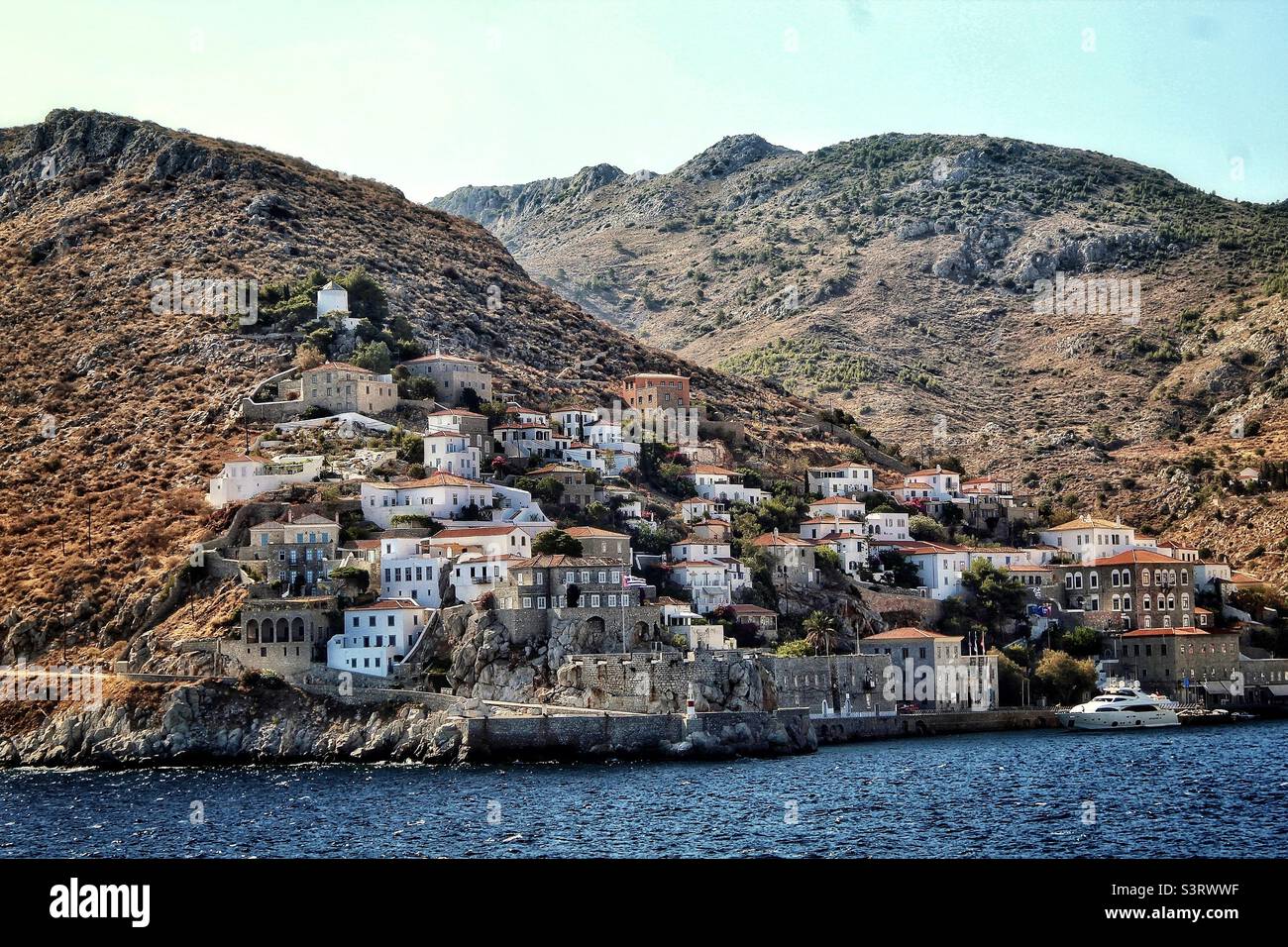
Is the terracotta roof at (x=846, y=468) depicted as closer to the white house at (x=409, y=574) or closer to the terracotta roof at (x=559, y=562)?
the terracotta roof at (x=559, y=562)

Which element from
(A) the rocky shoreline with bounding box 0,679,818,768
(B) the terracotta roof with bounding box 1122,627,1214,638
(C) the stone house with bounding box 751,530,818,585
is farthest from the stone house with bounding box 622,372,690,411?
(A) the rocky shoreline with bounding box 0,679,818,768

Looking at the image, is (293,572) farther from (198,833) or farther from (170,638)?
(198,833)

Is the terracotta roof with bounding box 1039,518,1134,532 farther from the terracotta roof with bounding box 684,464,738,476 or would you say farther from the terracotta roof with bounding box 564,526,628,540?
the terracotta roof with bounding box 564,526,628,540

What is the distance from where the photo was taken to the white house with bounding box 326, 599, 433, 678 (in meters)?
72.9

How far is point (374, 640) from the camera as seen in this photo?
73.4 meters

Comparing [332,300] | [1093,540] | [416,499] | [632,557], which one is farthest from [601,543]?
[332,300]

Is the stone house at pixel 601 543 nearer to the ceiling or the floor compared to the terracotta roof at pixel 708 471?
nearer to the floor

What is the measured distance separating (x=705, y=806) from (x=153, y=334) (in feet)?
259

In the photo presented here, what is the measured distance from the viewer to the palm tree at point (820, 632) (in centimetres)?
8056

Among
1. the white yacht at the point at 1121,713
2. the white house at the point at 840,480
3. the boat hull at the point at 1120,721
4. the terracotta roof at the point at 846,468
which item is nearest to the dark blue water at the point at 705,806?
the boat hull at the point at 1120,721

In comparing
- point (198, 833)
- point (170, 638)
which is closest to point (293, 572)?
point (170, 638)

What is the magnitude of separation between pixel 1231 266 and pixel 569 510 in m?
110

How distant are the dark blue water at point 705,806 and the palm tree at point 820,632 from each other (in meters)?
9.79

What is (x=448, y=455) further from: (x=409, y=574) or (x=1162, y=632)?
(x=1162, y=632)
